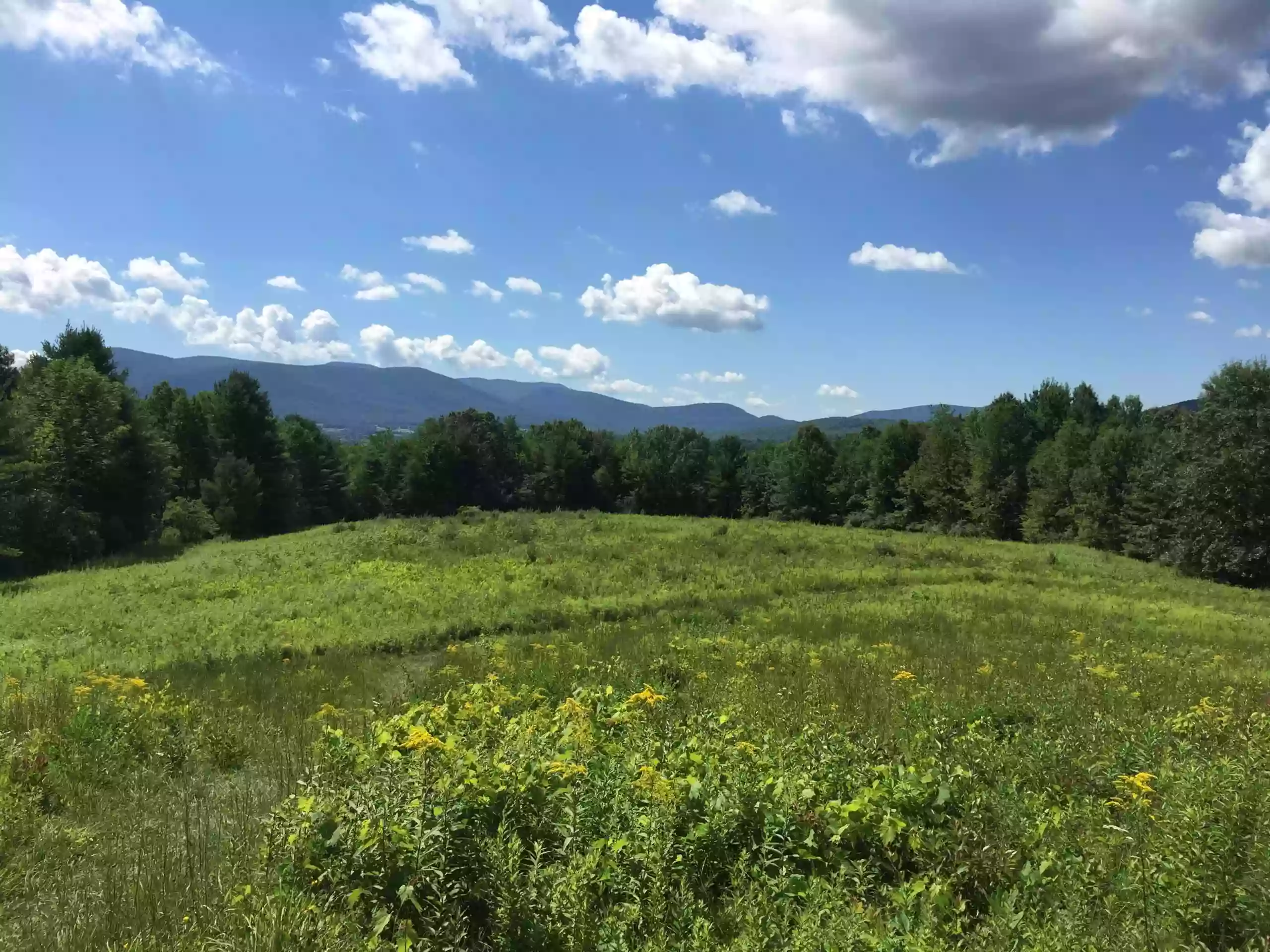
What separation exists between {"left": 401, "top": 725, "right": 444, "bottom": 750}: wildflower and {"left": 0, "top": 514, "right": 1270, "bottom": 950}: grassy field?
17 millimetres

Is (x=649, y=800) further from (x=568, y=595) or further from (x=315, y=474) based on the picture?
(x=315, y=474)

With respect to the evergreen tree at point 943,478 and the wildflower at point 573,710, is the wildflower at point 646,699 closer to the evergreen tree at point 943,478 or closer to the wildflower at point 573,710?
the wildflower at point 573,710

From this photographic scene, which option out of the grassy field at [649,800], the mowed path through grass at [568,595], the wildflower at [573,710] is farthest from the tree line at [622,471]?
the wildflower at [573,710]

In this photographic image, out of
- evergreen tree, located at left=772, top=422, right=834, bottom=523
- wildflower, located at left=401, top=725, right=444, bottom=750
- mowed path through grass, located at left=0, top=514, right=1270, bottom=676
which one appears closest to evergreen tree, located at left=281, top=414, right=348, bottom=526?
mowed path through grass, located at left=0, top=514, right=1270, bottom=676

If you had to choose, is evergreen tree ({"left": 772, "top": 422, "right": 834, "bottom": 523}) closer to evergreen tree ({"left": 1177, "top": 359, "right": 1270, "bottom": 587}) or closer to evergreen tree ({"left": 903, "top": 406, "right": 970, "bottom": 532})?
evergreen tree ({"left": 903, "top": 406, "right": 970, "bottom": 532})

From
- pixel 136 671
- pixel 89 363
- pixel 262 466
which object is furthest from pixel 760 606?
pixel 262 466

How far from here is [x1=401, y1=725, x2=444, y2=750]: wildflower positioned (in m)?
4.71

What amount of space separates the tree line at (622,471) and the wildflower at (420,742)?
32.9 m

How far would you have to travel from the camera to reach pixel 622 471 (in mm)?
82875

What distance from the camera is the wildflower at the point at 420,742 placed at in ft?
15.4

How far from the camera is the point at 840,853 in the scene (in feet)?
13.8

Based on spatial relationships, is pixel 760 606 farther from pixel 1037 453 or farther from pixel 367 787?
pixel 1037 453

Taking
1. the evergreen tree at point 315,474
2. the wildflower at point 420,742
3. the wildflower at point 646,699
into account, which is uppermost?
the wildflower at point 420,742

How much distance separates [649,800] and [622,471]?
78.5 metres
